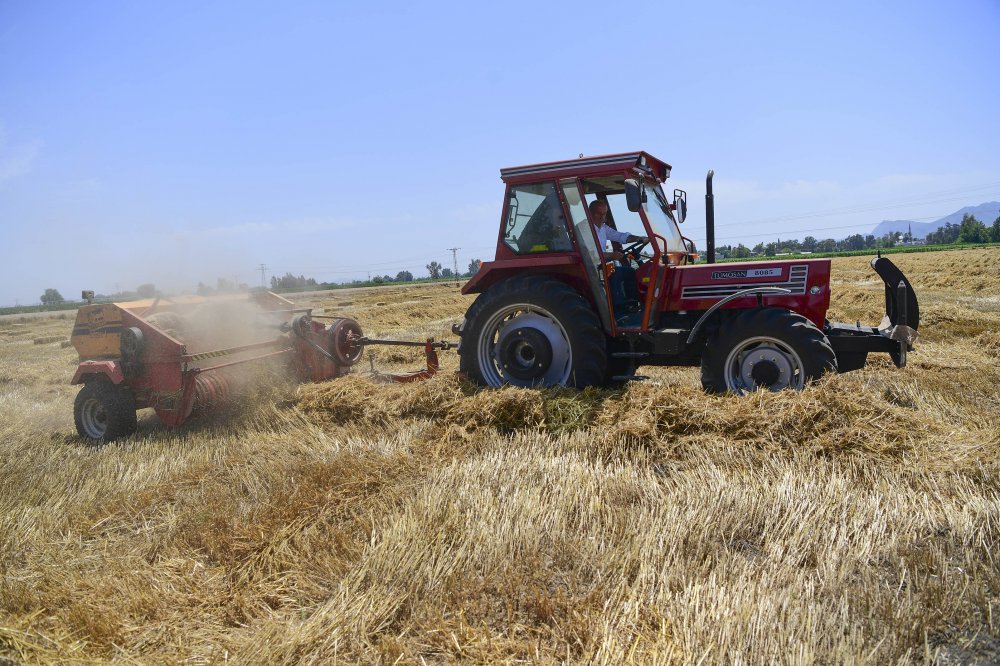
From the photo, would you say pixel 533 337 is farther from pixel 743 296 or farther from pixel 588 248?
pixel 743 296

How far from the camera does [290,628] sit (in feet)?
8.23

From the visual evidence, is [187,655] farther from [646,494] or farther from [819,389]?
[819,389]

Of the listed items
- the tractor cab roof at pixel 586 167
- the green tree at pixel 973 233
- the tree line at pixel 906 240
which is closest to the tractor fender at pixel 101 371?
the tractor cab roof at pixel 586 167

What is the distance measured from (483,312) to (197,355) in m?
2.99

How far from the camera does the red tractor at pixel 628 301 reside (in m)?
5.12

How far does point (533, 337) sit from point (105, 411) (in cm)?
456

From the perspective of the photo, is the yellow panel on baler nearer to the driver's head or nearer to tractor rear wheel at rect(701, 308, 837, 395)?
the driver's head

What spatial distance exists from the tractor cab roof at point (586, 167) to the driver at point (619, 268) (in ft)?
1.38

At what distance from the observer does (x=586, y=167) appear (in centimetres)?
567

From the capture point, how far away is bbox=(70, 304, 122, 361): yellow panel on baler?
21.7 ft

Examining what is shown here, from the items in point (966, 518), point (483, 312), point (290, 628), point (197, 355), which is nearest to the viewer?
point (290, 628)

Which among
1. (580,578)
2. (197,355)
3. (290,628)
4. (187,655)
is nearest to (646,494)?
(580,578)

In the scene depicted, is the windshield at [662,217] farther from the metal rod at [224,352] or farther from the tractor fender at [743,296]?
the metal rod at [224,352]

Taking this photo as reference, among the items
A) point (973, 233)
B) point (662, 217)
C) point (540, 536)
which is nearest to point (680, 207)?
point (662, 217)
